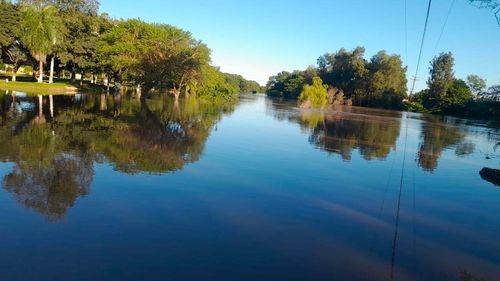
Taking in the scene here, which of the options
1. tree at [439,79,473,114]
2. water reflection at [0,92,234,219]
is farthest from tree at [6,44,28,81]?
tree at [439,79,473,114]

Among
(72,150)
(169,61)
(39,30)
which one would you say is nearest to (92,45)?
(39,30)

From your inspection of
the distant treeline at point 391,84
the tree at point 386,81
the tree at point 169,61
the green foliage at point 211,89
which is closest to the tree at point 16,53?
the tree at point 169,61

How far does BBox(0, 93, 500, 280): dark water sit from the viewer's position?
809 centimetres

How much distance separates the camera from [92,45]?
72.4 metres

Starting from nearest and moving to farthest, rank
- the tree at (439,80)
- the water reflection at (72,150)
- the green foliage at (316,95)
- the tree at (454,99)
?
the water reflection at (72,150), the green foliage at (316,95), the tree at (454,99), the tree at (439,80)

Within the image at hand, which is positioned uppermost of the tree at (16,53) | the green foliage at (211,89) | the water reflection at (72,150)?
the tree at (16,53)

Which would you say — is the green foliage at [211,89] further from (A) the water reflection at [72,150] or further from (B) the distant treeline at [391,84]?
(A) the water reflection at [72,150]

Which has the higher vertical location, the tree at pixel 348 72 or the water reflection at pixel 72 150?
the tree at pixel 348 72

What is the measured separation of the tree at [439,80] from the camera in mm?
125950

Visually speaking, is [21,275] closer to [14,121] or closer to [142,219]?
[142,219]

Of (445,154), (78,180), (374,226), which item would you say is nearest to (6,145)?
(78,180)

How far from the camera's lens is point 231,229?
1018 cm

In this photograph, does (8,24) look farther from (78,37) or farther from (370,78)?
(370,78)

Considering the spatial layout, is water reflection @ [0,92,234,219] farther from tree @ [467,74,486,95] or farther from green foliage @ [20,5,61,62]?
tree @ [467,74,486,95]
